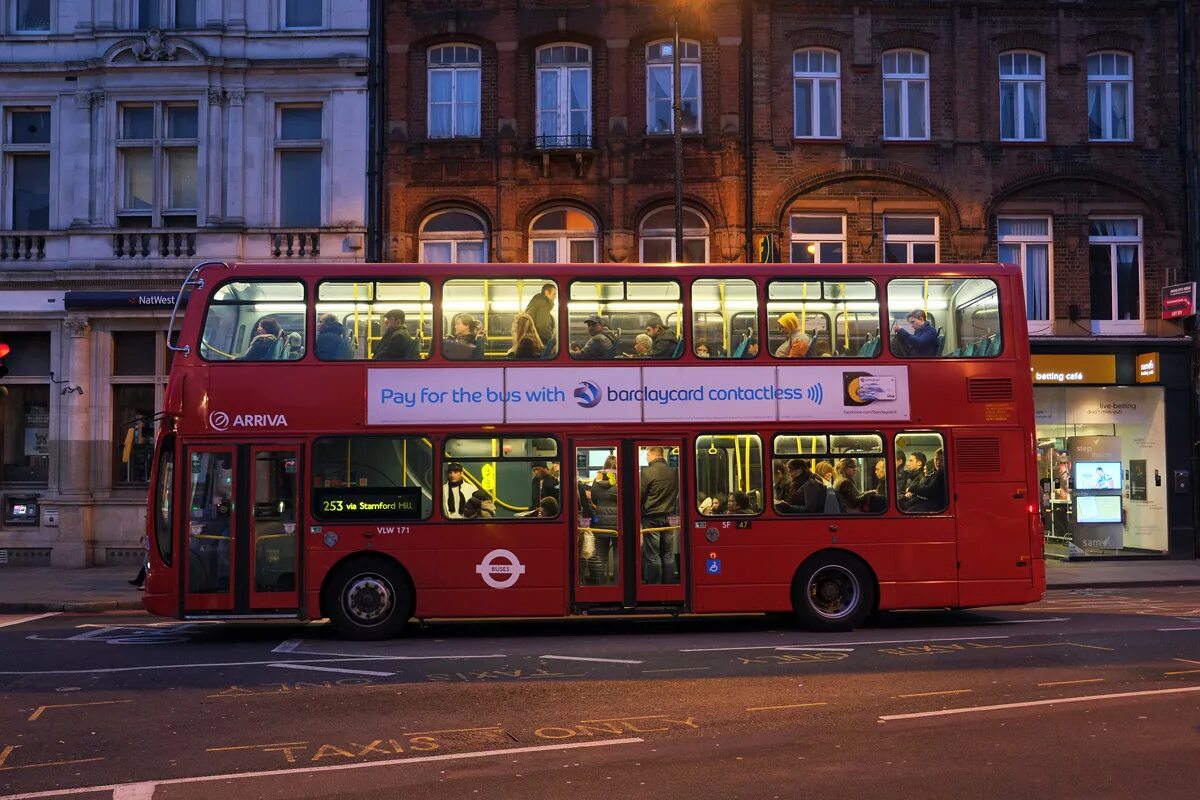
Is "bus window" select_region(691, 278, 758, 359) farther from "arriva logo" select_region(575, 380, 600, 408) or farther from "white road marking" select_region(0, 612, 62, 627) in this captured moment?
"white road marking" select_region(0, 612, 62, 627)

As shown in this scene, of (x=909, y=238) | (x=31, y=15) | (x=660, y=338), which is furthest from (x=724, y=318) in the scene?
(x=31, y=15)

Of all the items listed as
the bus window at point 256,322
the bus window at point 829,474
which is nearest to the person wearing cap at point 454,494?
the bus window at point 256,322

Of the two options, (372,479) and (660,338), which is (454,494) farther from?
(660,338)

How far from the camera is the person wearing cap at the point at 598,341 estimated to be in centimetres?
1452

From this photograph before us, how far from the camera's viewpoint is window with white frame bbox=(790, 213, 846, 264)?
83.4 ft

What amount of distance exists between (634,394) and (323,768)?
738cm

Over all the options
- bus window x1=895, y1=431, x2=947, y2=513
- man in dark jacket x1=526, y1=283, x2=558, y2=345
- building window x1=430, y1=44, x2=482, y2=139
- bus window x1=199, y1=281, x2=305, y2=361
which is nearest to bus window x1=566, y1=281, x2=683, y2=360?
man in dark jacket x1=526, y1=283, x2=558, y2=345

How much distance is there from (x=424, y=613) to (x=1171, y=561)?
1760 centimetres

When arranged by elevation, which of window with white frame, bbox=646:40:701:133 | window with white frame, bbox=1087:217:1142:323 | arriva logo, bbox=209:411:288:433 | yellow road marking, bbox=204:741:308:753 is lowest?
yellow road marking, bbox=204:741:308:753

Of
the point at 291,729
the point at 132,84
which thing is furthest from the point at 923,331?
the point at 132,84

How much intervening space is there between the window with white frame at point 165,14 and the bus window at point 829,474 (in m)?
17.2

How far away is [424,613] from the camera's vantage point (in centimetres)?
1442

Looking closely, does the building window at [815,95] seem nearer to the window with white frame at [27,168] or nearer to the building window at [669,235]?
the building window at [669,235]

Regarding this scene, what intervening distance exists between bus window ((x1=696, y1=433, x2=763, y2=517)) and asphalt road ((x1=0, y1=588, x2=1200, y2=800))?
1568mm
